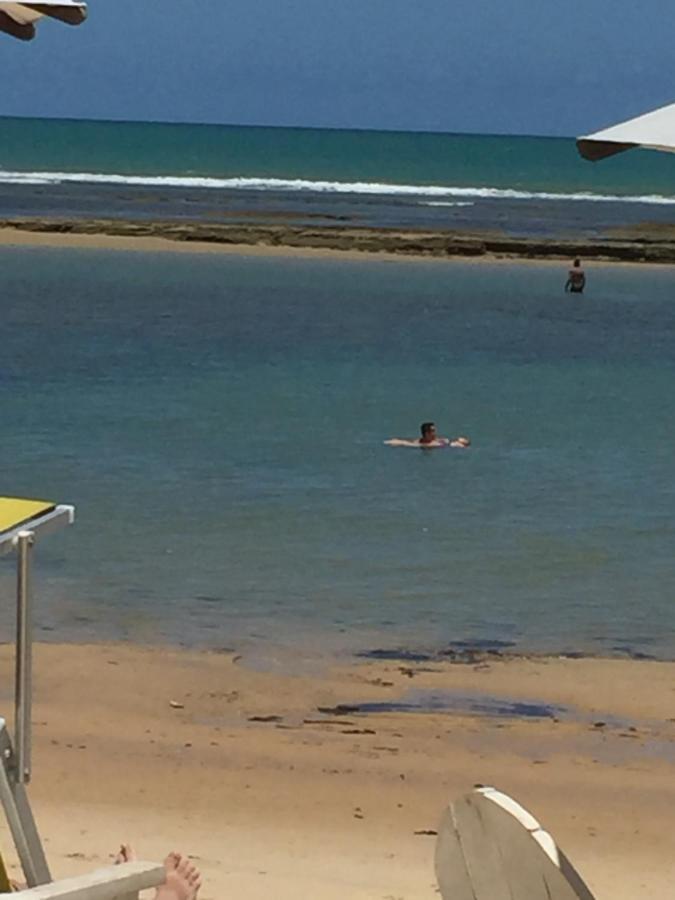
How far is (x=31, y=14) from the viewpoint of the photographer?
700 cm

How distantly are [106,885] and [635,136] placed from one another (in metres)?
2.64

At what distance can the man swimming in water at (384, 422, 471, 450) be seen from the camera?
741 inches

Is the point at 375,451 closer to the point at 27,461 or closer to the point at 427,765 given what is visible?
the point at 27,461

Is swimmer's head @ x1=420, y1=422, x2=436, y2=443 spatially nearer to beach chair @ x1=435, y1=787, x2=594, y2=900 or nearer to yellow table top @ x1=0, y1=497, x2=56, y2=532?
yellow table top @ x1=0, y1=497, x2=56, y2=532

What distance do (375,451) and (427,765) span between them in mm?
9933

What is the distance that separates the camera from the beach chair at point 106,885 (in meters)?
4.05

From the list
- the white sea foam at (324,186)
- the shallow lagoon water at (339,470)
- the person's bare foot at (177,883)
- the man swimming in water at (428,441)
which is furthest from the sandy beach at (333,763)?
the white sea foam at (324,186)

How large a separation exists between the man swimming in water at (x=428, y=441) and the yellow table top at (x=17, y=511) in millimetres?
14044

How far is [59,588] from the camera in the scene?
12609 millimetres

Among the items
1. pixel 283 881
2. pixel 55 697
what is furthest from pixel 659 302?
pixel 283 881

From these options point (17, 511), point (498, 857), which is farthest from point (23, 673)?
point (498, 857)

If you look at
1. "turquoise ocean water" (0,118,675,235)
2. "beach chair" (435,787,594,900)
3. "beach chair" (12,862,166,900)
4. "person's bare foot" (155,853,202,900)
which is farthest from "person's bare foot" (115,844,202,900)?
"turquoise ocean water" (0,118,675,235)

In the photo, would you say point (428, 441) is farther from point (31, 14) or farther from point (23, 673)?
point (23, 673)

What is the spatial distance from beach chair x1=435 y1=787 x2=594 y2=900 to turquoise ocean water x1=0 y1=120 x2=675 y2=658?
7049mm
